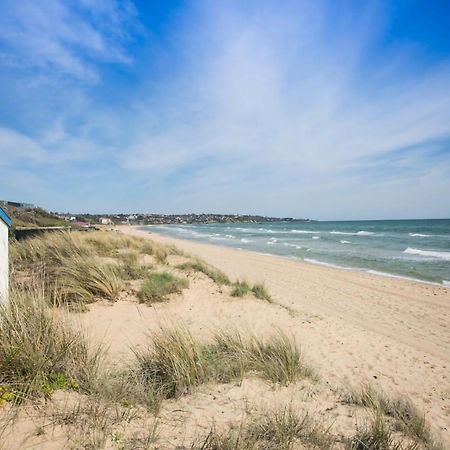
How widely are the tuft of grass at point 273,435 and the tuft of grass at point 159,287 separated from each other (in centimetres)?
521

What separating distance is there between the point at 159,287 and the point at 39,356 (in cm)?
515

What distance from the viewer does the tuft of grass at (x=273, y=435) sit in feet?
8.23

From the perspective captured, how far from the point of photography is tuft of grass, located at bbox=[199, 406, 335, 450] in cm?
251

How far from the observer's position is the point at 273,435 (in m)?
2.76

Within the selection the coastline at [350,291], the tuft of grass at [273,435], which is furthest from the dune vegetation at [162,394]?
the coastline at [350,291]

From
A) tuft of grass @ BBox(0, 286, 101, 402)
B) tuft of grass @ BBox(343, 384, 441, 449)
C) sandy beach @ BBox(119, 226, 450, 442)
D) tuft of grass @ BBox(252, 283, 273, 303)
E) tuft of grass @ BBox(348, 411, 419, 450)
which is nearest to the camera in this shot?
tuft of grass @ BBox(348, 411, 419, 450)

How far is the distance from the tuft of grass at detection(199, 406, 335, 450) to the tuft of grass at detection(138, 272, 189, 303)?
17.1 feet

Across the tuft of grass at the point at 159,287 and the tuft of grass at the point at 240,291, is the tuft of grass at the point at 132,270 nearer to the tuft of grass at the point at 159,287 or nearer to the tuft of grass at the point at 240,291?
the tuft of grass at the point at 159,287

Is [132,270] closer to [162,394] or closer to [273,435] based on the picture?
[162,394]

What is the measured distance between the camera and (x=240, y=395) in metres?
3.69

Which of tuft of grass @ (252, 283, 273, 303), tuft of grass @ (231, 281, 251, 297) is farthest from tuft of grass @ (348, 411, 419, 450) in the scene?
tuft of grass @ (252, 283, 273, 303)

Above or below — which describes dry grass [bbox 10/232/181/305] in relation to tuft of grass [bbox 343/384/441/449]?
above

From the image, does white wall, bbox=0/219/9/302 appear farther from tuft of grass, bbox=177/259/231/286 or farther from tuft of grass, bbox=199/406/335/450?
tuft of grass, bbox=177/259/231/286

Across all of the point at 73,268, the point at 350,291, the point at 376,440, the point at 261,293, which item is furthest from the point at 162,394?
the point at 350,291
